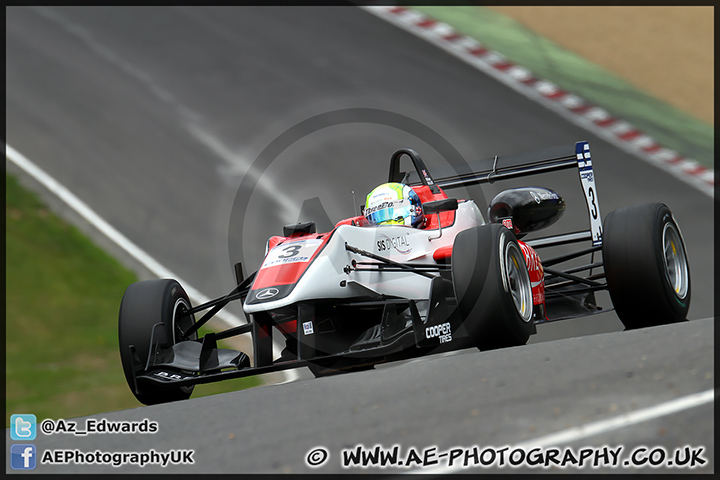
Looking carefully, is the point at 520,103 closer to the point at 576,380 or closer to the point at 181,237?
the point at 181,237

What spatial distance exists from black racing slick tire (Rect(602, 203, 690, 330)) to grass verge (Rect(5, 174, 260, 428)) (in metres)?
4.82

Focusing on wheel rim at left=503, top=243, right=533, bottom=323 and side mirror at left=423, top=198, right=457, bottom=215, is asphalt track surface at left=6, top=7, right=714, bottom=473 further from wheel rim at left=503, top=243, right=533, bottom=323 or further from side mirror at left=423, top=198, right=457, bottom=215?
side mirror at left=423, top=198, right=457, bottom=215

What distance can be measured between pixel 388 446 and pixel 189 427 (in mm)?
1582

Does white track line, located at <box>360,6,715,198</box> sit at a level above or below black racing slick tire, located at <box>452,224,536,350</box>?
above

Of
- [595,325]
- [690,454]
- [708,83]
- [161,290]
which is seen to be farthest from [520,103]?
[690,454]

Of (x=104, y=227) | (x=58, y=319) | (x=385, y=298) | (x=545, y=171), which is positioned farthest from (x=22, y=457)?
(x=104, y=227)

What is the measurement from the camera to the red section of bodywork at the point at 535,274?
739 centimetres

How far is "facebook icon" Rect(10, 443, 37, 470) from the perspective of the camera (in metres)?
4.67

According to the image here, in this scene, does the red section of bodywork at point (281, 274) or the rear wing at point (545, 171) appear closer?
the red section of bodywork at point (281, 274)

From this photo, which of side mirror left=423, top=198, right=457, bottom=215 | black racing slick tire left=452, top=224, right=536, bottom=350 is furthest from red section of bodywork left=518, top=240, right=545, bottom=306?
black racing slick tire left=452, top=224, right=536, bottom=350

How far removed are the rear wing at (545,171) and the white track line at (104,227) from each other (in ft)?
12.3

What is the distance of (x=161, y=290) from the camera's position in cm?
733

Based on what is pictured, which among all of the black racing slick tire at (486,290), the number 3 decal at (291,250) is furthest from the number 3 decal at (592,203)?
the number 3 decal at (291,250)

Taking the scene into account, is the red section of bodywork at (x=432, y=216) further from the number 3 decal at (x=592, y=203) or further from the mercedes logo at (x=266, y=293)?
the mercedes logo at (x=266, y=293)
